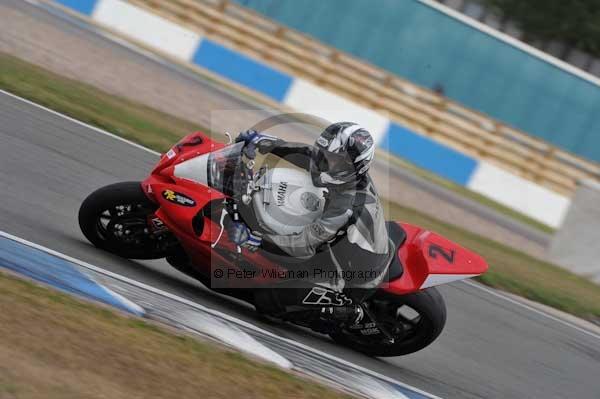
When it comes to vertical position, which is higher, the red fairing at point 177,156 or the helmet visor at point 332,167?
the helmet visor at point 332,167

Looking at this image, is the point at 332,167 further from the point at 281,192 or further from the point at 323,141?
the point at 281,192

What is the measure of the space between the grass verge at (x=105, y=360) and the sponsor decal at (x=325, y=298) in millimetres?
950

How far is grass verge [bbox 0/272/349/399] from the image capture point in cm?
450

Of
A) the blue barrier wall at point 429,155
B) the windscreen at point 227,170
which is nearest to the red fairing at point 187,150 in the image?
the windscreen at point 227,170

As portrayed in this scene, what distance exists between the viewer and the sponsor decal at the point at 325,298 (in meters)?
6.75

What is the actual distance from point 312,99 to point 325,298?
1317 centimetres

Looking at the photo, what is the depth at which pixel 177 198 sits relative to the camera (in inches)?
250

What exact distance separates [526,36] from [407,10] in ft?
34.8

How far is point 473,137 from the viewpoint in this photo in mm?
20750

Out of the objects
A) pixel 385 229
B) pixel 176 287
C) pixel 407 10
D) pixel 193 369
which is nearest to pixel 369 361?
pixel 385 229

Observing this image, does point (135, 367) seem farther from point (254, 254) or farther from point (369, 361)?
point (369, 361)

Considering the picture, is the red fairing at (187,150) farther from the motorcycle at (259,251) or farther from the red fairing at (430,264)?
the red fairing at (430,264)

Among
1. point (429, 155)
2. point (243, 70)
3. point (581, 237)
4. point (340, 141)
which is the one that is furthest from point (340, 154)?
point (243, 70)

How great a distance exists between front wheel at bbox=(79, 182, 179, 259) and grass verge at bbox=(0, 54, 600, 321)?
473 centimetres
